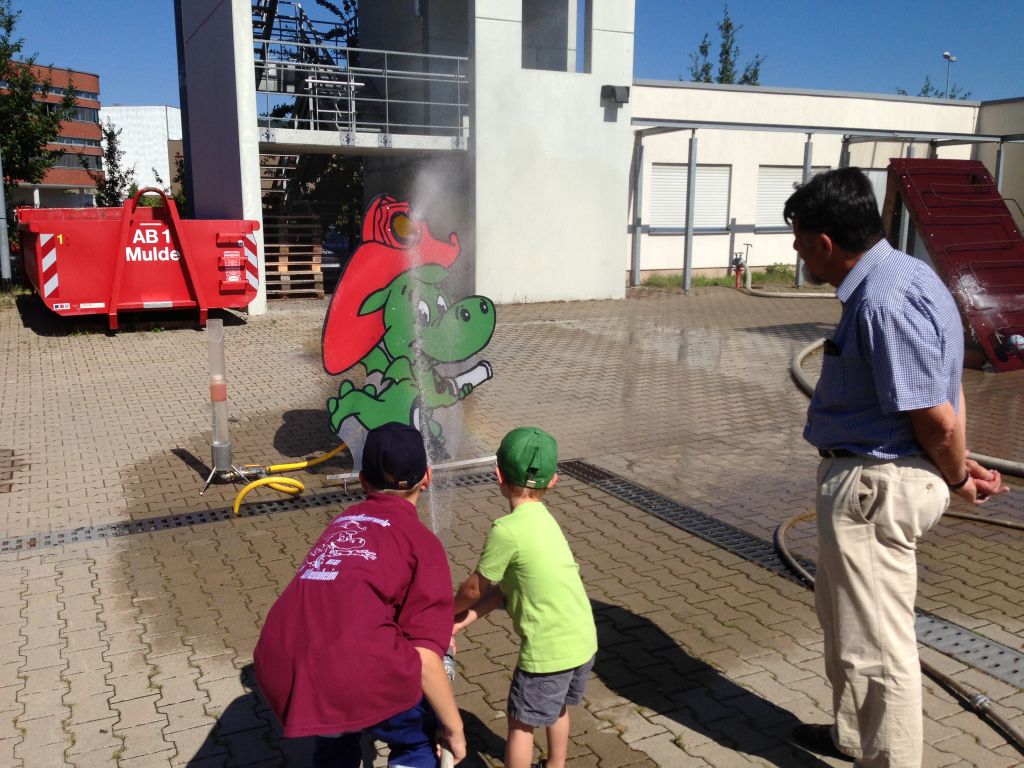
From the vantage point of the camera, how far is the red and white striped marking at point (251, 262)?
1433 cm

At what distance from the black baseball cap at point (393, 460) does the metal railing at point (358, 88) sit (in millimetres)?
14768

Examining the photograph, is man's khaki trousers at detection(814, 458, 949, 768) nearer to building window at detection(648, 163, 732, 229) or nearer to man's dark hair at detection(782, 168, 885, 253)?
man's dark hair at detection(782, 168, 885, 253)

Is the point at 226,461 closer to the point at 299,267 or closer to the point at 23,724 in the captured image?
the point at 23,724

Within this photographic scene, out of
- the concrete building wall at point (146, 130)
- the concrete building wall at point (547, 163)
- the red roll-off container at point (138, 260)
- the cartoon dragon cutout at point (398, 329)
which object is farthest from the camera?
the concrete building wall at point (146, 130)

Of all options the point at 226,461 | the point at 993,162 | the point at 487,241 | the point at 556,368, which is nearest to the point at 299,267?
the point at 487,241

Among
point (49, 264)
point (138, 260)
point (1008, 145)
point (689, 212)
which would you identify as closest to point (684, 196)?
point (689, 212)

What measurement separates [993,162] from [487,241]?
1626 cm

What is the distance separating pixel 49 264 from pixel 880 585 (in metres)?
13.0

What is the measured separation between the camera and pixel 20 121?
21.2m

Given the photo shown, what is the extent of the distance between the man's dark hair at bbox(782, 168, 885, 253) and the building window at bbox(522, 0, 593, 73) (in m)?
17.1

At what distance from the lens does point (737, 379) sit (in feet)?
36.0

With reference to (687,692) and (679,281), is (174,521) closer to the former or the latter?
(687,692)

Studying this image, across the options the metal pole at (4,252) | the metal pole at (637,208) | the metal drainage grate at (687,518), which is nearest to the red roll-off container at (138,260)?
the metal pole at (4,252)

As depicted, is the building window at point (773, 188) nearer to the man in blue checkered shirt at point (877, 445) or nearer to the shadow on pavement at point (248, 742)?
the man in blue checkered shirt at point (877, 445)
